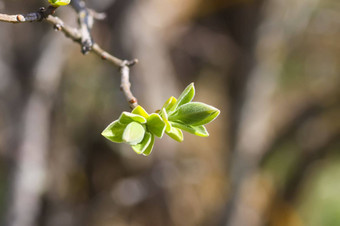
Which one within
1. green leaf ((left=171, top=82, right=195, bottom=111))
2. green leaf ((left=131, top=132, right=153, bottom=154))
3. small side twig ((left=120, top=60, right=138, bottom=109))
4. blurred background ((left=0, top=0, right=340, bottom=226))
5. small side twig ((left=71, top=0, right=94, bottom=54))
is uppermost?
blurred background ((left=0, top=0, right=340, bottom=226))

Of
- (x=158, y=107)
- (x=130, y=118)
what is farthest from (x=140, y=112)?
(x=158, y=107)

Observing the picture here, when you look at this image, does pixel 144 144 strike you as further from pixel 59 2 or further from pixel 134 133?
pixel 59 2

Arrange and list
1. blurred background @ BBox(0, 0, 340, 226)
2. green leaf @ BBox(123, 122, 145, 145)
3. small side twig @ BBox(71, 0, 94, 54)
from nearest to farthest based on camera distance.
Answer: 1. green leaf @ BBox(123, 122, 145, 145)
2. small side twig @ BBox(71, 0, 94, 54)
3. blurred background @ BBox(0, 0, 340, 226)

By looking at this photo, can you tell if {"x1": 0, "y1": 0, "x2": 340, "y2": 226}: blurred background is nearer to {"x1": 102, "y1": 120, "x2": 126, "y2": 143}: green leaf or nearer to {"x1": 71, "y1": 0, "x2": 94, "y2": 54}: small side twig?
{"x1": 71, "y1": 0, "x2": 94, "y2": 54}: small side twig

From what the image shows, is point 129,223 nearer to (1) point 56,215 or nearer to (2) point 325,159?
(1) point 56,215

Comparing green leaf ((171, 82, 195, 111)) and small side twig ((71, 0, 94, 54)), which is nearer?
green leaf ((171, 82, 195, 111))

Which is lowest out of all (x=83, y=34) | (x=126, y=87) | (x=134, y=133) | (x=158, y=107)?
(x=134, y=133)

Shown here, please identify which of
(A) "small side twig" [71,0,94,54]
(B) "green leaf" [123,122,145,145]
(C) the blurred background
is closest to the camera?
(B) "green leaf" [123,122,145,145]

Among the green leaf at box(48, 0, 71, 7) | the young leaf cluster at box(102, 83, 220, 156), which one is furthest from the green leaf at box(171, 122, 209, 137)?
the green leaf at box(48, 0, 71, 7)
